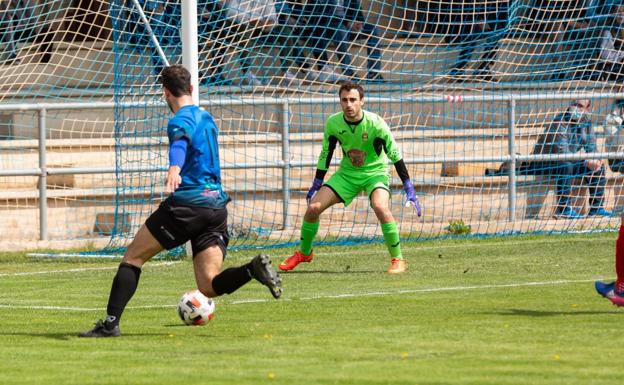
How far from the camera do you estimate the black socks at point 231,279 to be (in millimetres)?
9734

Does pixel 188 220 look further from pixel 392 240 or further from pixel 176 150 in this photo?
pixel 392 240

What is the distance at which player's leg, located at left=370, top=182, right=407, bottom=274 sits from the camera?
14266 millimetres

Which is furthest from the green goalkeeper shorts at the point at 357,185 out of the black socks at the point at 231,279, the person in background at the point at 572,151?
the person in background at the point at 572,151

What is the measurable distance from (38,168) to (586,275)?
759 centimetres

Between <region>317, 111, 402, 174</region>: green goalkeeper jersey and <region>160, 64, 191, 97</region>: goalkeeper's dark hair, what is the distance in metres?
4.82

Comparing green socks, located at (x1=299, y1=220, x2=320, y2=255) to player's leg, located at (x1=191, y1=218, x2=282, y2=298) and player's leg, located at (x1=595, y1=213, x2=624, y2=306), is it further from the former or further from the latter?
player's leg, located at (x1=191, y1=218, x2=282, y2=298)

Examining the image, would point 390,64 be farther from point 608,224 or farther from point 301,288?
point 301,288

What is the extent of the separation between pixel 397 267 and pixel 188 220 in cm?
473

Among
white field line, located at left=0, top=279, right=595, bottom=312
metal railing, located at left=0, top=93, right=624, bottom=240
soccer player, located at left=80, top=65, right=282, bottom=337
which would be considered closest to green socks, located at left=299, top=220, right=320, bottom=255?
white field line, located at left=0, top=279, right=595, bottom=312

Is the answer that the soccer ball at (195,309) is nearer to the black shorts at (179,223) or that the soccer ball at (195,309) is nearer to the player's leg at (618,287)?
the black shorts at (179,223)

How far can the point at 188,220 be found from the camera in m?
9.81

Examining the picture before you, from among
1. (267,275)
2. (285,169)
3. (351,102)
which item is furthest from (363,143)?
(267,275)

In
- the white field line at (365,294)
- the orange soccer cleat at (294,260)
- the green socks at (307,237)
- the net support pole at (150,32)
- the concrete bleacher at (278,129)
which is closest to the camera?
the white field line at (365,294)

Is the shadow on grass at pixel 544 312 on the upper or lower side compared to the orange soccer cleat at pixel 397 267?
upper
